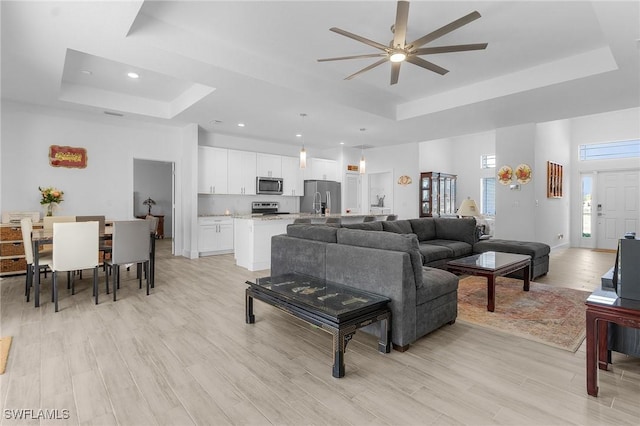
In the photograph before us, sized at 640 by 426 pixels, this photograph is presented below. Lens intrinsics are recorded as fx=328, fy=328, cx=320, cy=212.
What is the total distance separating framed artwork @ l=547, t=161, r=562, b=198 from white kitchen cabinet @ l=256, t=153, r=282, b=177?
6.23 m

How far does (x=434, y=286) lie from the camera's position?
2.75 m

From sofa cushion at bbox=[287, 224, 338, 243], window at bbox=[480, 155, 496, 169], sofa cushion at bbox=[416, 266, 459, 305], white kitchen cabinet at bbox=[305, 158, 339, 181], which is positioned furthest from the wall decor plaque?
window at bbox=[480, 155, 496, 169]

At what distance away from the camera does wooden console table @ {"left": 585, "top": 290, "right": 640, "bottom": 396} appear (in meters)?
1.78

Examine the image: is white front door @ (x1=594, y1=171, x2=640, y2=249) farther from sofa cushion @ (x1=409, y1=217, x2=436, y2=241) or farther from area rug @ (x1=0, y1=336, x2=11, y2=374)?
area rug @ (x1=0, y1=336, x2=11, y2=374)

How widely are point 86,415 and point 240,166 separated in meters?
6.34

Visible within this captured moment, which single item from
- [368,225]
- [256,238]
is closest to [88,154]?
[256,238]

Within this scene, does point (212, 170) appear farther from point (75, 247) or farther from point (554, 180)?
point (554, 180)

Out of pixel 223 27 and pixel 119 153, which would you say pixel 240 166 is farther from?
pixel 223 27

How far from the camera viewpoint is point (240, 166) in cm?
767

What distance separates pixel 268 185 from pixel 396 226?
3987 millimetres

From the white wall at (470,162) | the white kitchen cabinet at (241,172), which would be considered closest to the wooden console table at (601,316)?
the white kitchen cabinet at (241,172)

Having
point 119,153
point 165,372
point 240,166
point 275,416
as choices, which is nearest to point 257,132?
point 240,166

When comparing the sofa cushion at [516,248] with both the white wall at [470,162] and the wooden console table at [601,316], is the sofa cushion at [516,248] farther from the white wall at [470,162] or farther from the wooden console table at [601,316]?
the white wall at [470,162]

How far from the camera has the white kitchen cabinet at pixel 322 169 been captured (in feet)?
29.6
